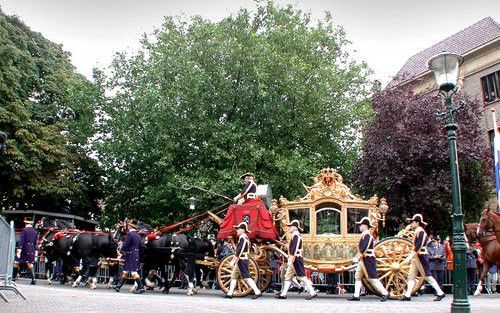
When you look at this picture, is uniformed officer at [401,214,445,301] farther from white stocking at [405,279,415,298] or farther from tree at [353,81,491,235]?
tree at [353,81,491,235]

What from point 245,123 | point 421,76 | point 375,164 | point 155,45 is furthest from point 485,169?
point 155,45

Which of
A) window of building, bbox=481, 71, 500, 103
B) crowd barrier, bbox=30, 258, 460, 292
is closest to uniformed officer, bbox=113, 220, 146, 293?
Answer: crowd barrier, bbox=30, 258, 460, 292

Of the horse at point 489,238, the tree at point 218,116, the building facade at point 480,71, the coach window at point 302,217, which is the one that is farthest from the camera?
the building facade at point 480,71

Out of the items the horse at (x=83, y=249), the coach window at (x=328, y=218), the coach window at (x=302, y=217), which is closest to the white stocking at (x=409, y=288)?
the coach window at (x=328, y=218)

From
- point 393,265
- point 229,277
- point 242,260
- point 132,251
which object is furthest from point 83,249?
point 393,265

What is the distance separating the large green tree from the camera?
28219mm

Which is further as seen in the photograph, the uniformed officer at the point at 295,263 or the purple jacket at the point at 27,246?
the purple jacket at the point at 27,246

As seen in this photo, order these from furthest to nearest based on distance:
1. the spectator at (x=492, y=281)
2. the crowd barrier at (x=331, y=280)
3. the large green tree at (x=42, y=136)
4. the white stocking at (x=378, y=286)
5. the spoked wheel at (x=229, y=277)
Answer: the large green tree at (x=42, y=136) → the spectator at (x=492, y=281) → the crowd barrier at (x=331, y=280) → the spoked wheel at (x=229, y=277) → the white stocking at (x=378, y=286)

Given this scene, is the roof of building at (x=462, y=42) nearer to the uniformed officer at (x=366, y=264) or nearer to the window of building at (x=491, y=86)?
the window of building at (x=491, y=86)

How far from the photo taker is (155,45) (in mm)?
28844

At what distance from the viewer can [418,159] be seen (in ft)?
84.2

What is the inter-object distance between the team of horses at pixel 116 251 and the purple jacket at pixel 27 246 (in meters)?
0.67

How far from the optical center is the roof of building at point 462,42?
32.7 metres

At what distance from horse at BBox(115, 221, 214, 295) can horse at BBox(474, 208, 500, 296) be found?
8127mm
